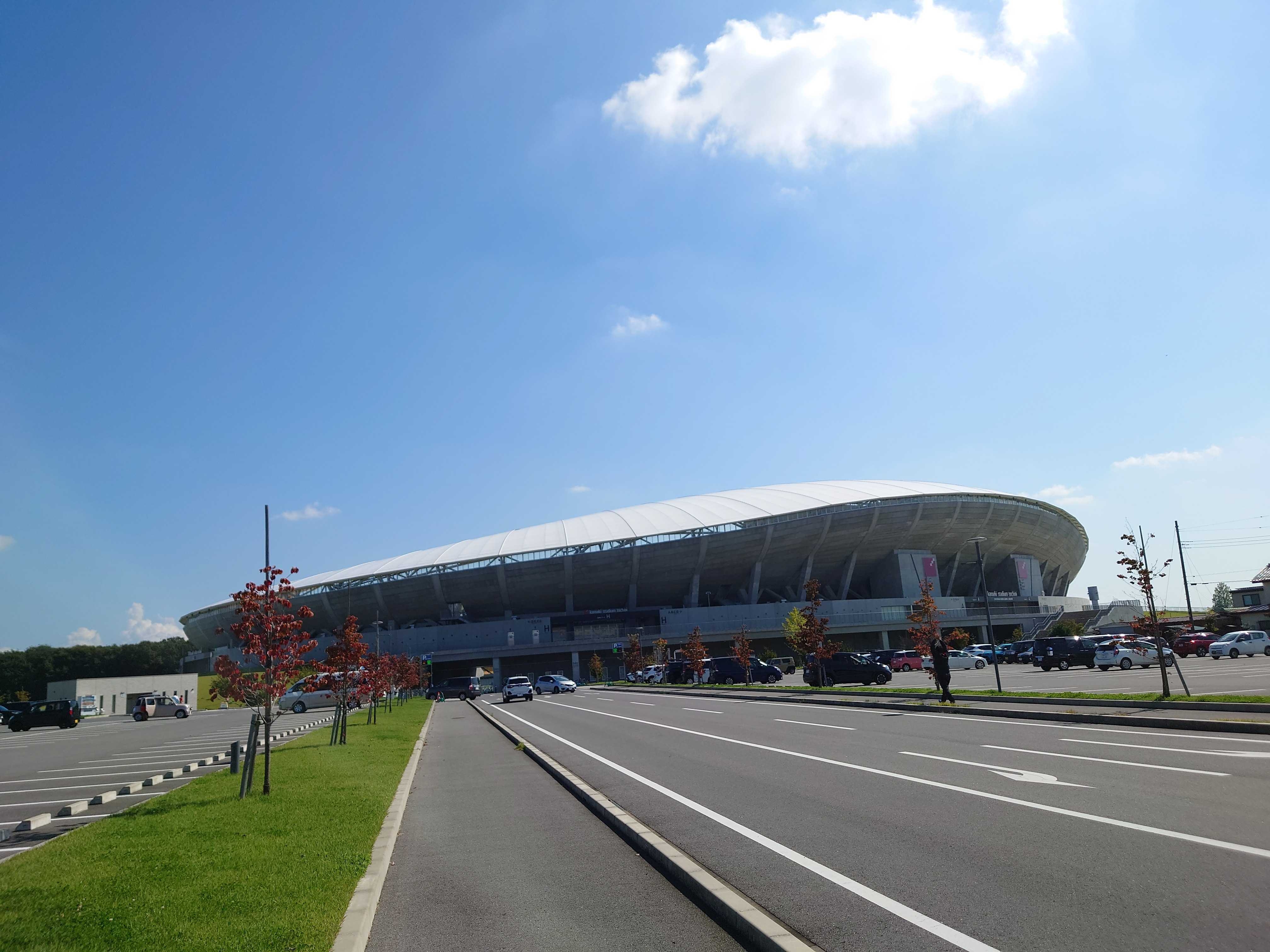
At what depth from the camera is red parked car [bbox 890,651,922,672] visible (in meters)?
56.1

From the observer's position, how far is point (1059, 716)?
17766 mm

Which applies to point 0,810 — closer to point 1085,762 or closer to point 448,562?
point 1085,762

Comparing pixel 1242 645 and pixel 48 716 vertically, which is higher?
pixel 48 716

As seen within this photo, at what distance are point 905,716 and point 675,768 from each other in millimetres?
9983

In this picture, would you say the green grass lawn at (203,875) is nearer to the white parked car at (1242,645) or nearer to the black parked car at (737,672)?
the black parked car at (737,672)

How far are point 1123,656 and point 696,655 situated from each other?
23108 mm

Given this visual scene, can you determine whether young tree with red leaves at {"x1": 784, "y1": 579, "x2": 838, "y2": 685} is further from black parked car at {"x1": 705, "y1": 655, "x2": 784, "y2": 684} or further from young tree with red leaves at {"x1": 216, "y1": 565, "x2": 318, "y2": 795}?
young tree with red leaves at {"x1": 216, "y1": 565, "x2": 318, "y2": 795}

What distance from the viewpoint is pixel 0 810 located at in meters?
13.3

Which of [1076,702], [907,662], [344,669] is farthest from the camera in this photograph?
[907,662]

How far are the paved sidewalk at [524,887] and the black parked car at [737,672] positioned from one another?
37.8 metres

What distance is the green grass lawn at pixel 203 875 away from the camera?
552cm

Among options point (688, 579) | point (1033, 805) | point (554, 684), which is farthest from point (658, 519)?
point (1033, 805)

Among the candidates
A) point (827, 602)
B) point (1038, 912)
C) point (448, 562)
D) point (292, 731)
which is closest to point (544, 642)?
point (448, 562)

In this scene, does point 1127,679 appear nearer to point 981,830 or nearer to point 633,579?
point 981,830
